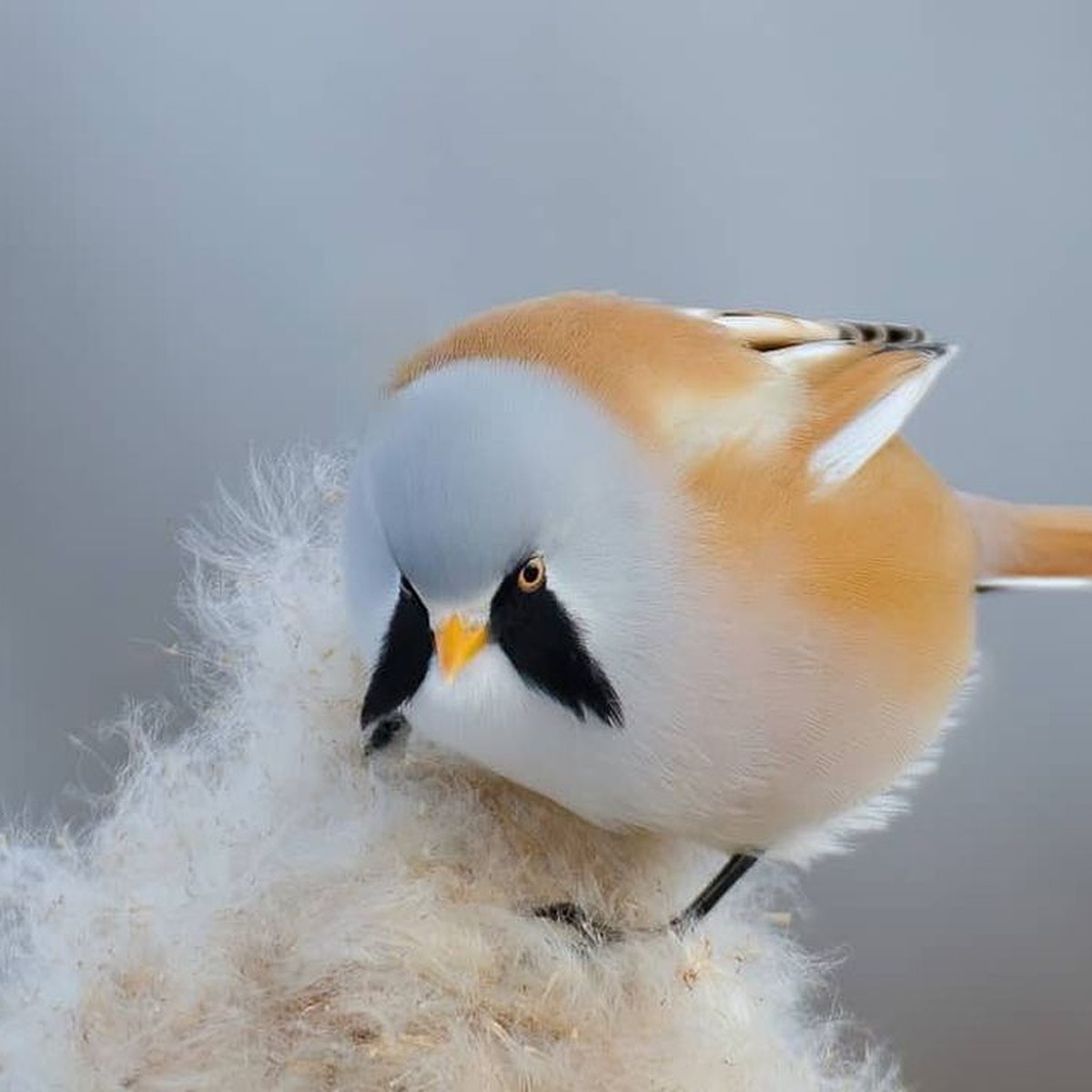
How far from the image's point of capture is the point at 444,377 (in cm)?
72

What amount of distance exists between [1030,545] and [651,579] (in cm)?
33

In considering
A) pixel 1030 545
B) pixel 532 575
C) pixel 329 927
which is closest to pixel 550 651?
pixel 532 575

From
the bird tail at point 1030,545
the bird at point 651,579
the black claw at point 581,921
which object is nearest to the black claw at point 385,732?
the bird at point 651,579

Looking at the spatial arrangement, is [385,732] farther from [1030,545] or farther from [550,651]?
[1030,545]

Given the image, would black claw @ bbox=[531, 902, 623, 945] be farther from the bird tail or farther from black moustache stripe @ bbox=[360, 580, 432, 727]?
the bird tail

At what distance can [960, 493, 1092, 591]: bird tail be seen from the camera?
3.06ft

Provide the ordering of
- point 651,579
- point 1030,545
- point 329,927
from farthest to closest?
point 1030,545 → point 651,579 → point 329,927

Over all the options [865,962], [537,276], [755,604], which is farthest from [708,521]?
[865,962]

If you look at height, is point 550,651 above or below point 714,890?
above

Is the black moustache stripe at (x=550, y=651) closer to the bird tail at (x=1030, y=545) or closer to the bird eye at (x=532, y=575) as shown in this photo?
the bird eye at (x=532, y=575)

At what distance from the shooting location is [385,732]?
74cm

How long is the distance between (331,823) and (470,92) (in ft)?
2.55

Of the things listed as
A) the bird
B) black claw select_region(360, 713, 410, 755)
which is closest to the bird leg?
the bird

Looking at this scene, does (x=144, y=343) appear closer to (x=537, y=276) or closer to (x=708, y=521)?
(x=537, y=276)
